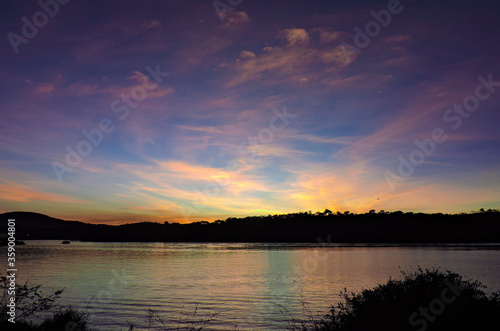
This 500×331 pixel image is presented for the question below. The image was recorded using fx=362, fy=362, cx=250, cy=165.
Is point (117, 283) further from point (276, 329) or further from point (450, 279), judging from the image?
point (450, 279)

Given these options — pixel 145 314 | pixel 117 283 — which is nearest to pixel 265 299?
pixel 145 314

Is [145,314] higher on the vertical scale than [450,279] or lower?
lower

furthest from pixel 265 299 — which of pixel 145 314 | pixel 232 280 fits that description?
pixel 232 280

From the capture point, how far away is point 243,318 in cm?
2844

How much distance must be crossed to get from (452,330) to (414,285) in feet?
24.4

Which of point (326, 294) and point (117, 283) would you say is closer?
Answer: point (326, 294)

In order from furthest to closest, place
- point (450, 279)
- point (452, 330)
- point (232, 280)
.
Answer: point (232, 280) → point (450, 279) → point (452, 330)

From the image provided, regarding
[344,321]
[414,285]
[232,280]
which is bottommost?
[232,280]

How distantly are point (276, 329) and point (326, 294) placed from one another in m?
16.9

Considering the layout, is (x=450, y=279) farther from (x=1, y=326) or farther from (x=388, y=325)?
(x=1, y=326)

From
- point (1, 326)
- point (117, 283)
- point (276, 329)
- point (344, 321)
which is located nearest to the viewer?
point (1, 326)

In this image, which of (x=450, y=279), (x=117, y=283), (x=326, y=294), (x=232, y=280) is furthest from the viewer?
(x=232, y=280)

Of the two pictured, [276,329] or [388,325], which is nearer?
[388,325]

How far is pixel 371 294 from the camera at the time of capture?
21.4 meters
